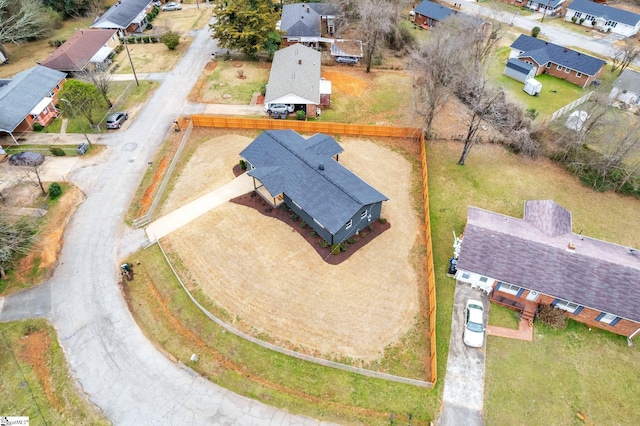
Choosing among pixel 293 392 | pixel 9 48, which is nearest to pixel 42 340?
pixel 293 392

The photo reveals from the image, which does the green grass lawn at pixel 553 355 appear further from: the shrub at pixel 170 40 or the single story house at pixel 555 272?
the shrub at pixel 170 40

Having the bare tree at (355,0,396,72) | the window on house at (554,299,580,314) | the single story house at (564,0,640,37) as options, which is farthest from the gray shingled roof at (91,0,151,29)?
the single story house at (564,0,640,37)

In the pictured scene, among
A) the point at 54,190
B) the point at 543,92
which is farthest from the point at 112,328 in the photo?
the point at 543,92

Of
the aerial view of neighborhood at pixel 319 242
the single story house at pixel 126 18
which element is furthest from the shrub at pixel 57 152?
the single story house at pixel 126 18

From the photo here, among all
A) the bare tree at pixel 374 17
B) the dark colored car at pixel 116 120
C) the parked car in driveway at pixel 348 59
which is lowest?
the dark colored car at pixel 116 120

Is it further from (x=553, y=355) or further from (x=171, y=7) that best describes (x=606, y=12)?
(x=171, y=7)

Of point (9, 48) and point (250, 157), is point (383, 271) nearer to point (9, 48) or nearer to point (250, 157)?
point (250, 157)
